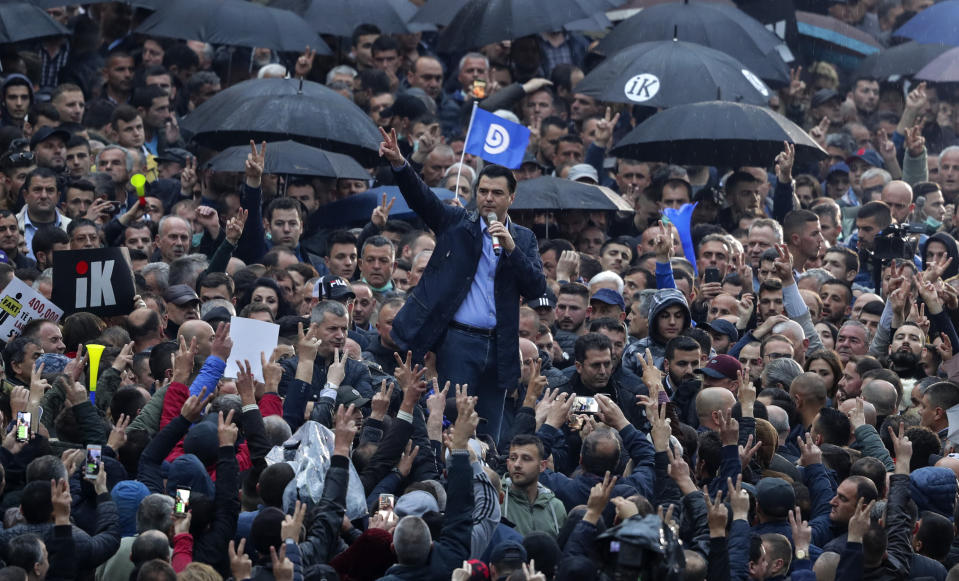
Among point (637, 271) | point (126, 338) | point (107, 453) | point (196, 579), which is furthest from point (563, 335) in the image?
point (196, 579)

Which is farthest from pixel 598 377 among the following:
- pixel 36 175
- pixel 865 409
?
pixel 36 175

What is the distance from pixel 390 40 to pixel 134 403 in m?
8.04

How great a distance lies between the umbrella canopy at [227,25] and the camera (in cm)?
1619

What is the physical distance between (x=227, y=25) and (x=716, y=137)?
4.54 metres

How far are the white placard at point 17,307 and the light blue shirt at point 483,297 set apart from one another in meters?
2.78

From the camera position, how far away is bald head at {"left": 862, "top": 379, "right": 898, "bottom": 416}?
38.1 feet

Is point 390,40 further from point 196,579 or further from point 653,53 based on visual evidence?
point 196,579

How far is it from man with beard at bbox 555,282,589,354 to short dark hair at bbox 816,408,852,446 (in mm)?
2608

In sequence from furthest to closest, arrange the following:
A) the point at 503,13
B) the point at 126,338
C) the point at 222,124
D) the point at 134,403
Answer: the point at 503,13, the point at 222,124, the point at 126,338, the point at 134,403

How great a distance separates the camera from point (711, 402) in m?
10.9

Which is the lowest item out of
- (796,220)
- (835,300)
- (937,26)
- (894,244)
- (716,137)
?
(835,300)

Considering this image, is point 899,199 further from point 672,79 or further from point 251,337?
point 251,337

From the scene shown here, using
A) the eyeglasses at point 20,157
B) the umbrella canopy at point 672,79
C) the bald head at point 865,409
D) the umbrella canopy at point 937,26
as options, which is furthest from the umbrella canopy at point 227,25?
the bald head at point 865,409

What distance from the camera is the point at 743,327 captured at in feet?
43.6
